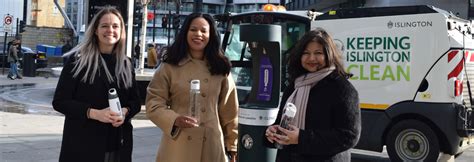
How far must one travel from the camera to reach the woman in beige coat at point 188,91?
132 inches

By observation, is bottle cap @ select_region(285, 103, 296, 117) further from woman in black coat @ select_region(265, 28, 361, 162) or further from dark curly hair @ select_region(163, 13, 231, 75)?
dark curly hair @ select_region(163, 13, 231, 75)

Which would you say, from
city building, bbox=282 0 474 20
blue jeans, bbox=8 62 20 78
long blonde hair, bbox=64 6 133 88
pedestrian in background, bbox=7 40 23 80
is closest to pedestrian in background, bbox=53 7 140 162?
long blonde hair, bbox=64 6 133 88

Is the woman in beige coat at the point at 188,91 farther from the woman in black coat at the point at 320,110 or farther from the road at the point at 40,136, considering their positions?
the road at the point at 40,136

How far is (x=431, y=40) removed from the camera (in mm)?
6574

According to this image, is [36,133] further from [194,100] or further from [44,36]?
[44,36]

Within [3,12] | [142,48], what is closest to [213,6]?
[3,12]

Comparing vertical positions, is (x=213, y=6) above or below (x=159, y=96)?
above

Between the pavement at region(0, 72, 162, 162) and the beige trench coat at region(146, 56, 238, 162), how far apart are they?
3836 mm

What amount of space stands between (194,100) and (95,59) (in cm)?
71

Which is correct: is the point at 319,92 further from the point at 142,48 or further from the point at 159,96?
the point at 142,48

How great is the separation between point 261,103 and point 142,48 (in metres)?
14.3

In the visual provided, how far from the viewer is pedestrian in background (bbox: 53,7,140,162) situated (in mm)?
3330

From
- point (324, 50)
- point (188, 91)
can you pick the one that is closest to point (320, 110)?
point (324, 50)

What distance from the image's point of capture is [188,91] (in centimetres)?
336
